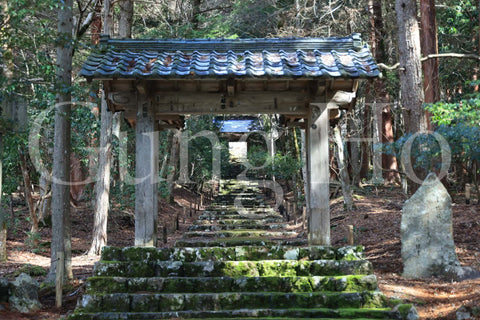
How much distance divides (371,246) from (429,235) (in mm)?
3355

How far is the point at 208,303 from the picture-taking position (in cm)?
691

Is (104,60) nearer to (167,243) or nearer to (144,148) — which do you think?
(144,148)

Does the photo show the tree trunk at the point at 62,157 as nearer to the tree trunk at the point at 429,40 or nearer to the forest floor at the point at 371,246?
the forest floor at the point at 371,246

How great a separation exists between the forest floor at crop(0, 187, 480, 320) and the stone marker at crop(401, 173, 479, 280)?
0.85ft

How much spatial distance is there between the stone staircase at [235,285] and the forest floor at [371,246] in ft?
2.96

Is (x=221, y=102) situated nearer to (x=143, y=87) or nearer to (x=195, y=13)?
(x=143, y=87)

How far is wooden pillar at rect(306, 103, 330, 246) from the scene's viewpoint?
26.5ft

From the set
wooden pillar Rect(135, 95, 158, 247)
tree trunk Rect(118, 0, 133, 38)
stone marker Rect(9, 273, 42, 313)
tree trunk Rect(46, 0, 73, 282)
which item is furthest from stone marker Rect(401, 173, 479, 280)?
tree trunk Rect(118, 0, 133, 38)

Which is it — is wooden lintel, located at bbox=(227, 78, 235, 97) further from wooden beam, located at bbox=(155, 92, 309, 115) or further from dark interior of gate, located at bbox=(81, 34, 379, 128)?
wooden beam, located at bbox=(155, 92, 309, 115)

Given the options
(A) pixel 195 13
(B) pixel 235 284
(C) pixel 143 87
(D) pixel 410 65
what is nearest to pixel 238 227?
(D) pixel 410 65

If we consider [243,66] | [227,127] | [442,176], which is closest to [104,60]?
[243,66]

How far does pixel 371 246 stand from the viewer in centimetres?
1214

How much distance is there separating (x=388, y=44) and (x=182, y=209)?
1286cm

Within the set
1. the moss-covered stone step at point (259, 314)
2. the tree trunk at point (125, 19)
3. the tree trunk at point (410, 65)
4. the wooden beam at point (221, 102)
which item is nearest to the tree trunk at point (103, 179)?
the tree trunk at point (125, 19)
